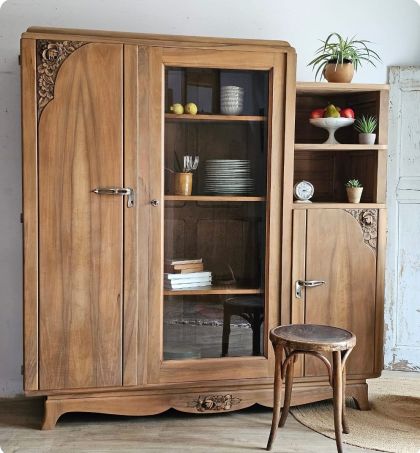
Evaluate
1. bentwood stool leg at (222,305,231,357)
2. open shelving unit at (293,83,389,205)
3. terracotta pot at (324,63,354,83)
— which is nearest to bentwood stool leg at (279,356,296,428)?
bentwood stool leg at (222,305,231,357)

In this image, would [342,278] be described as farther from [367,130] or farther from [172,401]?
[172,401]

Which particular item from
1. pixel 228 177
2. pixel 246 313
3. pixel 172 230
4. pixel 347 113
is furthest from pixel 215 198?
pixel 347 113

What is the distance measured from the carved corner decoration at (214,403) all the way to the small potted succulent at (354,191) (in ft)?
3.57

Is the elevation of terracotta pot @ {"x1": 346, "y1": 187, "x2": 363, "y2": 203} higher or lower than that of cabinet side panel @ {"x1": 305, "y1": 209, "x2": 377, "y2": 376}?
higher

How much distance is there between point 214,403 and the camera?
3166 millimetres

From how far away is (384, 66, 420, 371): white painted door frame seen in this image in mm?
3951

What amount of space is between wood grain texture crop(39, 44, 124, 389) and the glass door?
23 cm

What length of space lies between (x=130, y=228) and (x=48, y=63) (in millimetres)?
→ 771

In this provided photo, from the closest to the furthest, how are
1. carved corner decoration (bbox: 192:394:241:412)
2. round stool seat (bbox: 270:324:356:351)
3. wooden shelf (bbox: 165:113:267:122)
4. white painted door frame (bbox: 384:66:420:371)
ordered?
1. round stool seat (bbox: 270:324:356:351)
2. wooden shelf (bbox: 165:113:267:122)
3. carved corner decoration (bbox: 192:394:241:412)
4. white painted door frame (bbox: 384:66:420:371)

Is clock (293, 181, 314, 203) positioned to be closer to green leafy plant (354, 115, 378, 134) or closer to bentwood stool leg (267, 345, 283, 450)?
green leafy plant (354, 115, 378, 134)

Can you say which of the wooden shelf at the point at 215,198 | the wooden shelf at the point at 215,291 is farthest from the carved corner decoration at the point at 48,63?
the wooden shelf at the point at 215,291

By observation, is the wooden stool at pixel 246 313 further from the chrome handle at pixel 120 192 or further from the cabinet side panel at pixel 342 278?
the chrome handle at pixel 120 192

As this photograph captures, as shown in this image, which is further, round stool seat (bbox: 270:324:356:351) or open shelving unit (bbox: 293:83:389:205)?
open shelving unit (bbox: 293:83:389:205)

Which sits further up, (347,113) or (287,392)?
(347,113)
